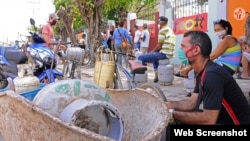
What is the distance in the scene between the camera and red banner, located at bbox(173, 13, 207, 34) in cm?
1273

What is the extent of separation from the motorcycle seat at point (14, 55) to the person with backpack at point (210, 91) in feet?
16.0

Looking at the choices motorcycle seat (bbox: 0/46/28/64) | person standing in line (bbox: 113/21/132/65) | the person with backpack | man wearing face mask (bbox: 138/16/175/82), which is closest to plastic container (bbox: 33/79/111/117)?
the person with backpack

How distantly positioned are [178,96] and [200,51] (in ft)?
13.4

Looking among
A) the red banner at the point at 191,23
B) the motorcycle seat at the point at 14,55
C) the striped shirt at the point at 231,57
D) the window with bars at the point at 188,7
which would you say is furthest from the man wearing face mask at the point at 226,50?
the window with bars at the point at 188,7

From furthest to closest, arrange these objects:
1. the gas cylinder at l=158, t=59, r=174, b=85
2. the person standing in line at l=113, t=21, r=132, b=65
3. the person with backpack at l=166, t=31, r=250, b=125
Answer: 1. the person standing in line at l=113, t=21, r=132, b=65
2. the gas cylinder at l=158, t=59, r=174, b=85
3. the person with backpack at l=166, t=31, r=250, b=125

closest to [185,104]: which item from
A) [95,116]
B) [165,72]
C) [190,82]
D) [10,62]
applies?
[95,116]

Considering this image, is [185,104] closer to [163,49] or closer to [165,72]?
[163,49]

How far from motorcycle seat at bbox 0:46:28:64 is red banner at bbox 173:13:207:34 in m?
7.51

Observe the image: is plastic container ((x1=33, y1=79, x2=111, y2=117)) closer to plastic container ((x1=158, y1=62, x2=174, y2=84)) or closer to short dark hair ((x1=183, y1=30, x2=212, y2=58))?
short dark hair ((x1=183, y1=30, x2=212, y2=58))

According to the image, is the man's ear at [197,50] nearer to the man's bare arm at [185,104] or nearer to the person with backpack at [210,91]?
the person with backpack at [210,91]

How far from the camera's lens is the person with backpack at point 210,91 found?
2.52 metres

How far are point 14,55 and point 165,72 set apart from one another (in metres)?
3.25

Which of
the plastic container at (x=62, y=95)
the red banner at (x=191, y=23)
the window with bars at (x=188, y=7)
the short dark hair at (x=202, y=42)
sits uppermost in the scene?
the window with bars at (x=188, y=7)

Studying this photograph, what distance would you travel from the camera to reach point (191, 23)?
13.5 meters
